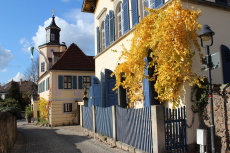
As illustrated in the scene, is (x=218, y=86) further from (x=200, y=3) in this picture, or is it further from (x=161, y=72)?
(x=200, y=3)

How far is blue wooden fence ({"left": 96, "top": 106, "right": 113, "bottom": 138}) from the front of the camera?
1031cm

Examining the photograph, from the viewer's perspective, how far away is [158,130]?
6.70 meters

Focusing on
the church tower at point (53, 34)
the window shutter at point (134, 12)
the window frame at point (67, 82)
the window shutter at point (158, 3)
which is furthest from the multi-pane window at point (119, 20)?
the church tower at point (53, 34)

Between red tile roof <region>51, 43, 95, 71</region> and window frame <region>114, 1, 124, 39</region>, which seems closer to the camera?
window frame <region>114, 1, 124, 39</region>

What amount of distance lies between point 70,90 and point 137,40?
1529cm

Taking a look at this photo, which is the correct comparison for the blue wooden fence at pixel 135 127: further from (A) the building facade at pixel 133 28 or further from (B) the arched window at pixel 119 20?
(B) the arched window at pixel 119 20

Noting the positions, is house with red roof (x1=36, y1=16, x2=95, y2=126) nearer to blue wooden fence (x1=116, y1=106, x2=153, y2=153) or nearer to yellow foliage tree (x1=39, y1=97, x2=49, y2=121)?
yellow foliage tree (x1=39, y1=97, x2=49, y2=121)

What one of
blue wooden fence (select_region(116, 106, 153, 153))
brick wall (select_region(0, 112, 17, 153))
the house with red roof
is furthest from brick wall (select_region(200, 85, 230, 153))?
the house with red roof

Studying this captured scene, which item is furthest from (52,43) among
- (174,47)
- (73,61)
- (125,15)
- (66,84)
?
(174,47)

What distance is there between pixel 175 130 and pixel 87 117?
7.73m

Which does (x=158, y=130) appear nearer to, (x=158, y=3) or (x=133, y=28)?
(x=158, y=3)

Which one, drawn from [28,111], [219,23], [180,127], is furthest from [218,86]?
[28,111]

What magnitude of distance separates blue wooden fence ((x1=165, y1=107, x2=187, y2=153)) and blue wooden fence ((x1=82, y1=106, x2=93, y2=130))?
679cm

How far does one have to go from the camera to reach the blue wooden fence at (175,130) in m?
6.89
